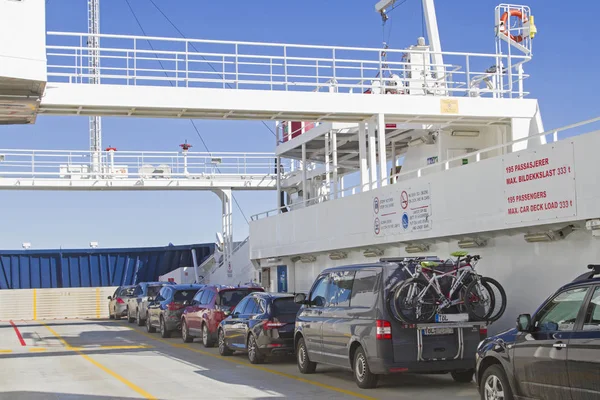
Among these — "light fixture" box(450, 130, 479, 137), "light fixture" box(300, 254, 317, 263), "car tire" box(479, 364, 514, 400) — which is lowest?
"car tire" box(479, 364, 514, 400)

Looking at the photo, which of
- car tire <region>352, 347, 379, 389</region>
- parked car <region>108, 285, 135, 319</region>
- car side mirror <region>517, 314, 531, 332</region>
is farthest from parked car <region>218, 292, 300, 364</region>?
parked car <region>108, 285, 135, 319</region>

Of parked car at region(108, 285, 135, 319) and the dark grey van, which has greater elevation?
the dark grey van

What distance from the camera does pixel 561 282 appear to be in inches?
519

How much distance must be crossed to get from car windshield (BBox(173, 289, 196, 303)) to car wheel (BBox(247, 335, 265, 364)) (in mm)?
8374

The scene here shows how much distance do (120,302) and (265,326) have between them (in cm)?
2038

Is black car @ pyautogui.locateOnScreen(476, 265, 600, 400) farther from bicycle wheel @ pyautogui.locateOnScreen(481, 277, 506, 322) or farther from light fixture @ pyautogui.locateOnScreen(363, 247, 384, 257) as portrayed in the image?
light fixture @ pyautogui.locateOnScreen(363, 247, 384, 257)

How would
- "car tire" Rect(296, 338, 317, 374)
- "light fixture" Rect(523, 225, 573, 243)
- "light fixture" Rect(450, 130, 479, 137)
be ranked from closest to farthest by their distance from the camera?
"light fixture" Rect(523, 225, 573, 243)
"car tire" Rect(296, 338, 317, 374)
"light fixture" Rect(450, 130, 479, 137)

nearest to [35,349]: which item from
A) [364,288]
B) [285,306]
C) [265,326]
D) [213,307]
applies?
[213,307]

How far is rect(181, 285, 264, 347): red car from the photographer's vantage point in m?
20.1

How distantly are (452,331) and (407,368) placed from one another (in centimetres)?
89

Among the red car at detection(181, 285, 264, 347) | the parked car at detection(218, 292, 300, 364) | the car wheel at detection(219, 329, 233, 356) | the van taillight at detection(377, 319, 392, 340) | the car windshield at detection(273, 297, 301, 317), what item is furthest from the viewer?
the red car at detection(181, 285, 264, 347)

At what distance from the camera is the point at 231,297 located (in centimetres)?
2030

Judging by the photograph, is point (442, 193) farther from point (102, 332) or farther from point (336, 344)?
point (102, 332)

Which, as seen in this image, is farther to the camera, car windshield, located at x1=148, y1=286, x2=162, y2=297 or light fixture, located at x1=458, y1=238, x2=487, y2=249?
car windshield, located at x1=148, y1=286, x2=162, y2=297
